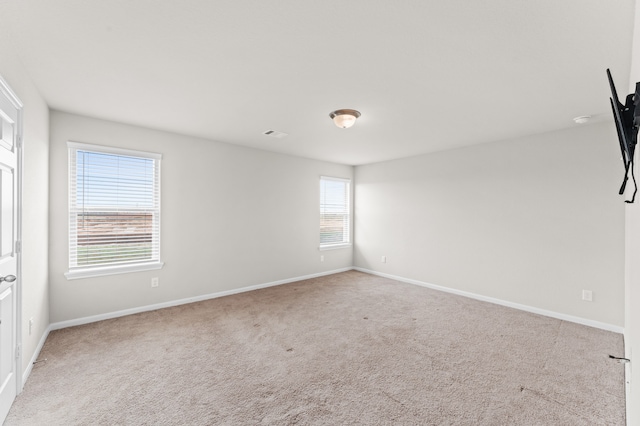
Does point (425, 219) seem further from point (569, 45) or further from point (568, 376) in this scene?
point (569, 45)

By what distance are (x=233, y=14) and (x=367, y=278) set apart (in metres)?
4.97

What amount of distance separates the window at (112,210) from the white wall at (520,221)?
4.18m

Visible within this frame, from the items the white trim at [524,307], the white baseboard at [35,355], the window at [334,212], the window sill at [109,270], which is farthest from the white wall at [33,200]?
the white trim at [524,307]

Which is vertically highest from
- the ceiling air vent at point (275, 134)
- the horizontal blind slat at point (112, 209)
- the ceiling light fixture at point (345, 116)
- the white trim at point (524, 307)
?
the ceiling air vent at point (275, 134)

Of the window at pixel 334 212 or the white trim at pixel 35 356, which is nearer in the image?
the white trim at pixel 35 356

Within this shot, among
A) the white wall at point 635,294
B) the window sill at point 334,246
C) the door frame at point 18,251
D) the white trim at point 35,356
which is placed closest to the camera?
the white wall at point 635,294

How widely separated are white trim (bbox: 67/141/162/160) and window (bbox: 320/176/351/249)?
3106 mm

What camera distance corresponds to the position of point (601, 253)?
3418mm

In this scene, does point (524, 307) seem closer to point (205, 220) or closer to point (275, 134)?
point (275, 134)

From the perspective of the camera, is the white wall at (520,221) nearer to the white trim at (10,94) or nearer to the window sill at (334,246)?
the window sill at (334,246)

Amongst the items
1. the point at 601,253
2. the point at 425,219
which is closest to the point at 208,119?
the point at 425,219

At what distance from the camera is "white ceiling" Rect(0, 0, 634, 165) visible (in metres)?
1.63

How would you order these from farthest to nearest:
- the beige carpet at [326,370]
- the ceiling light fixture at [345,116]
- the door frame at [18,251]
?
the ceiling light fixture at [345,116], the door frame at [18,251], the beige carpet at [326,370]

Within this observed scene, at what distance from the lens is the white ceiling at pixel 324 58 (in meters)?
1.63
